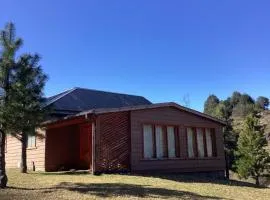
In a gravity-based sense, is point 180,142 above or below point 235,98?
below

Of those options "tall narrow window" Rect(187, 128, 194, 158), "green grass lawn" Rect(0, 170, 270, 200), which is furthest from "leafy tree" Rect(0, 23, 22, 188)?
"tall narrow window" Rect(187, 128, 194, 158)

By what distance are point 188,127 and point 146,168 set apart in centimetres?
393

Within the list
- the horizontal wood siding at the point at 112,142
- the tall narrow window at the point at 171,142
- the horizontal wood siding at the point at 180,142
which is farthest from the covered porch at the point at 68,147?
the tall narrow window at the point at 171,142

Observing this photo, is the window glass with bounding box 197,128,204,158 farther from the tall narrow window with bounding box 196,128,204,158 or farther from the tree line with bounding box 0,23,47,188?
the tree line with bounding box 0,23,47,188

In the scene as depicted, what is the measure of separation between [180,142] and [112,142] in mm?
4320

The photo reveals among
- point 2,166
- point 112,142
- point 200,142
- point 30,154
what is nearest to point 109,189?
point 2,166

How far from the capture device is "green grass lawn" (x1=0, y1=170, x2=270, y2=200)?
35.7ft

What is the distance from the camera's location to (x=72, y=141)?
19719 mm

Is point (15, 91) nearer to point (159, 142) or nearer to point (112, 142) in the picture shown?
point (112, 142)

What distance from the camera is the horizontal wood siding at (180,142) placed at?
17.6 meters

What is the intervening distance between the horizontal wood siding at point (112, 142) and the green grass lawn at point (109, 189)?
1.30 meters

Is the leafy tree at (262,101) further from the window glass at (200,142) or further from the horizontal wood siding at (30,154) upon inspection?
the horizontal wood siding at (30,154)

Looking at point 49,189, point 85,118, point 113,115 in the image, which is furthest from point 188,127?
point 49,189

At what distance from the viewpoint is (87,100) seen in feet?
73.9
